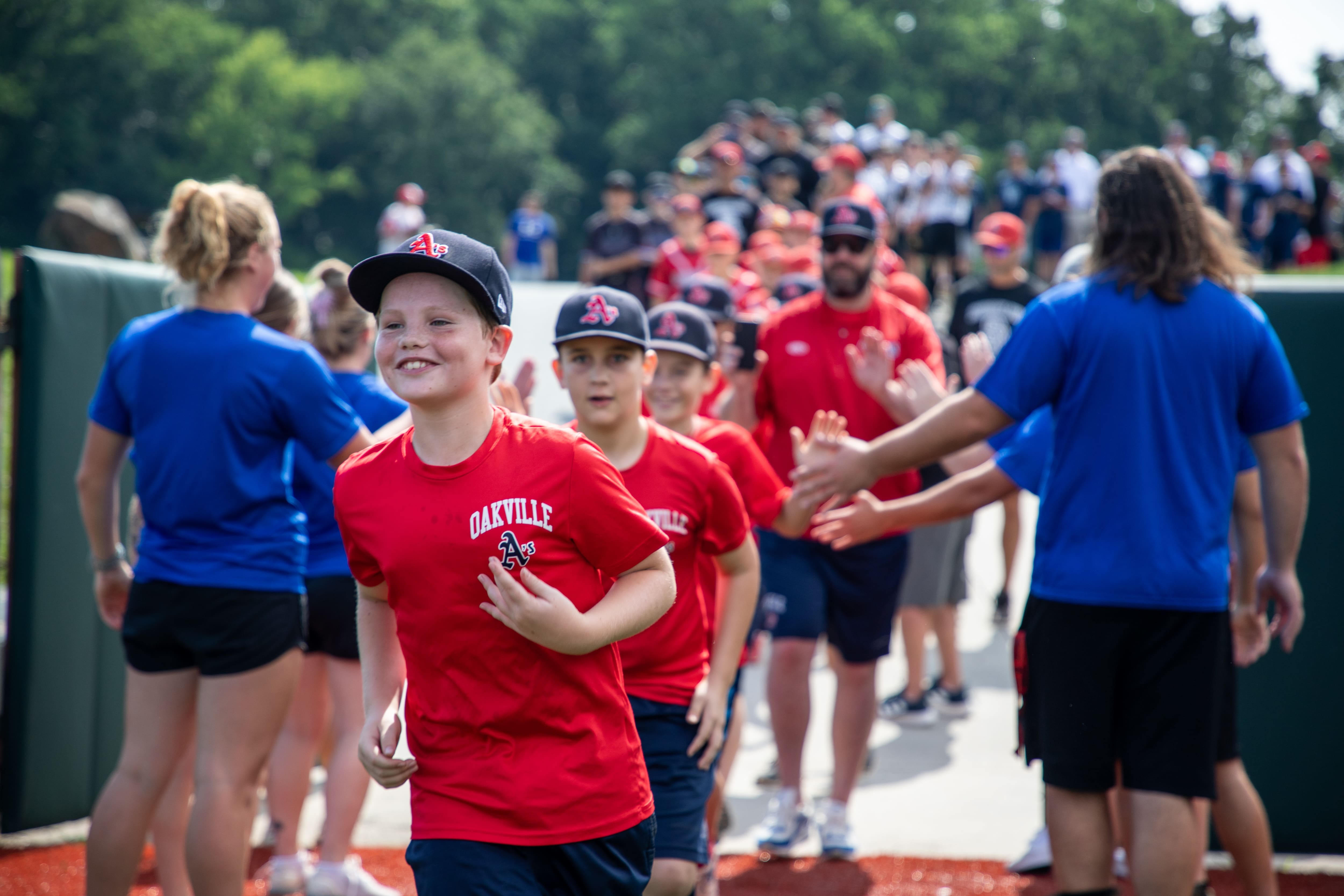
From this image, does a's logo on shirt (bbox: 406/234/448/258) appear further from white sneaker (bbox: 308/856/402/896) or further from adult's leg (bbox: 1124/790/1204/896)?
white sneaker (bbox: 308/856/402/896)

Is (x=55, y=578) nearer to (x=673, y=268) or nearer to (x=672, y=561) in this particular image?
(x=672, y=561)

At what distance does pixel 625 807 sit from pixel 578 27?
7272cm

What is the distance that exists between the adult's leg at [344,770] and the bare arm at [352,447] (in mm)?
1150

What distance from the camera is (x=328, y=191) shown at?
57906mm

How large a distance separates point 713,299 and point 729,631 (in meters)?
2.23

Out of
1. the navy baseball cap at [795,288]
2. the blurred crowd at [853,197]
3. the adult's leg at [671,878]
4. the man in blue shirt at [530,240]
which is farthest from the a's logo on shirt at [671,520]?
the man in blue shirt at [530,240]

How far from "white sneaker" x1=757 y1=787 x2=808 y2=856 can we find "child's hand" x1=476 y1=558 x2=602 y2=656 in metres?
3.04

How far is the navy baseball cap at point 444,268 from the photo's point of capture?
91.2 inches

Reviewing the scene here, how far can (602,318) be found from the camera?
345cm

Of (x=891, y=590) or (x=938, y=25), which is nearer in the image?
(x=891, y=590)

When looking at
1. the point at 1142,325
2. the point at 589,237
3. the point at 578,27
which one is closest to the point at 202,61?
the point at 578,27

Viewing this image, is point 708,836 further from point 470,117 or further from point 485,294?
point 470,117

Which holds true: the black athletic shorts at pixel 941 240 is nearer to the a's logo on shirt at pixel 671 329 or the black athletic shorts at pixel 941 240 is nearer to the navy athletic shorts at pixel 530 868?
the a's logo on shirt at pixel 671 329

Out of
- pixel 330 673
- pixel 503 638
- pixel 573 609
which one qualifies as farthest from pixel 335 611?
pixel 573 609
